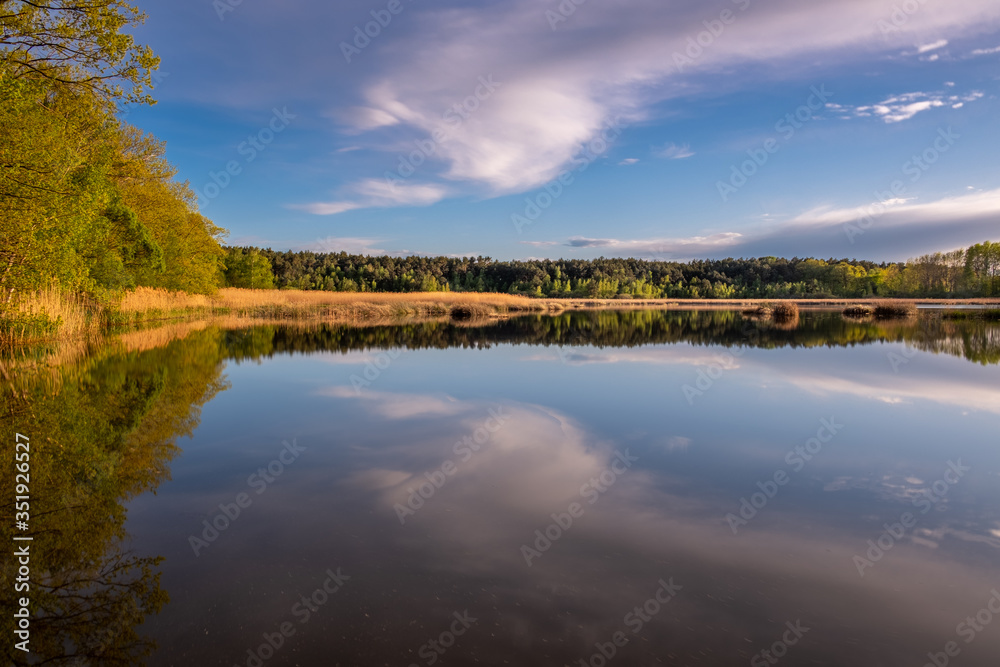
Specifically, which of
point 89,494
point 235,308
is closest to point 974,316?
point 89,494

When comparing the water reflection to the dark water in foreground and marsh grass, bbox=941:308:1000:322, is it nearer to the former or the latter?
the dark water in foreground

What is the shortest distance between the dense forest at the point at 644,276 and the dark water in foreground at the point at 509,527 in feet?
269

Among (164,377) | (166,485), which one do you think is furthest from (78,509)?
(164,377)

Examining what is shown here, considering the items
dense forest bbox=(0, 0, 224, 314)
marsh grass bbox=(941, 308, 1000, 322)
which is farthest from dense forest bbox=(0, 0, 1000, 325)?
marsh grass bbox=(941, 308, 1000, 322)

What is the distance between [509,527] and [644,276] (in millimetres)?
122453

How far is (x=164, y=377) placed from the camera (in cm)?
1099

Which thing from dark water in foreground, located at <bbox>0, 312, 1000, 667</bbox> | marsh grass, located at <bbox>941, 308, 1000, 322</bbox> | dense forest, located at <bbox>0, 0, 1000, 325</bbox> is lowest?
dark water in foreground, located at <bbox>0, 312, 1000, 667</bbox>

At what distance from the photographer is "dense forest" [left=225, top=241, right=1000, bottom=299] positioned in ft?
303

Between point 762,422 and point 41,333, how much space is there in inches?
778

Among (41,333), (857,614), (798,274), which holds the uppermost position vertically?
(798,274)

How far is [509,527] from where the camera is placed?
4289 millimetres

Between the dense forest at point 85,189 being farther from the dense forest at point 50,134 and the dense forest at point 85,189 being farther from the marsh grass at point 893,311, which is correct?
the marsh grass at point 893,311

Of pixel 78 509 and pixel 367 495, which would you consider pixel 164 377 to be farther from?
pixel 367 495

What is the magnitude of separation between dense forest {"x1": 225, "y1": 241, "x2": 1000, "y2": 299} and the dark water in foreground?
8190 centimetres
